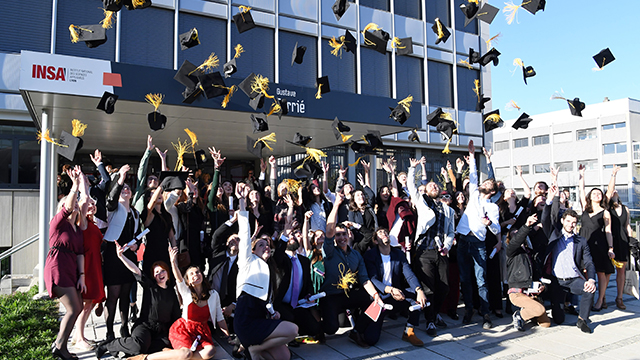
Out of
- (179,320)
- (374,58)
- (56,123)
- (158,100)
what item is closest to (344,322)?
(179,320)

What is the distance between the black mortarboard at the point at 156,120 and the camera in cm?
755

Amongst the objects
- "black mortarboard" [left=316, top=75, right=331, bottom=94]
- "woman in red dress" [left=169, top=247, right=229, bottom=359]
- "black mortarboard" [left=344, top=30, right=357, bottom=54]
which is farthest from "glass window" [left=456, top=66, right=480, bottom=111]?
"woman in red dress" [left=169, top=247, right=229, bottom=359]

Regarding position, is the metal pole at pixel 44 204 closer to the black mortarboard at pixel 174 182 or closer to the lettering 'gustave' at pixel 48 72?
the lettering 'gustave' at pixel 48 72

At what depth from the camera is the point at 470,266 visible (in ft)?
21.1

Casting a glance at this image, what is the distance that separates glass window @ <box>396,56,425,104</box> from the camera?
18062 mm

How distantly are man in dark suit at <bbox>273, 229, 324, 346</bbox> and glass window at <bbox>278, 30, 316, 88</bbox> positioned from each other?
11.2m

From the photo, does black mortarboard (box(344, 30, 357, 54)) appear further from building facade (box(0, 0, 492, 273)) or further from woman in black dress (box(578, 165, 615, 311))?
woman in black dress (box(578, 165, 615, 311))

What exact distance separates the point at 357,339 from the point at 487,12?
6294mm

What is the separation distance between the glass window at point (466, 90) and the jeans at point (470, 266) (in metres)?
14.3

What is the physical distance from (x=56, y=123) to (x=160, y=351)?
5931 millimetres

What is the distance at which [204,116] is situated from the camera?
8.56m

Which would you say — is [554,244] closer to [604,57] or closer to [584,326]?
[584,326]

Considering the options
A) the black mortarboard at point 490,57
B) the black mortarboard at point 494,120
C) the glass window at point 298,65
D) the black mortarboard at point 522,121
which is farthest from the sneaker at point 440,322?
the glass window at point 298,65

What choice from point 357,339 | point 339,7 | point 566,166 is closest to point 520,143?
point 566,166
